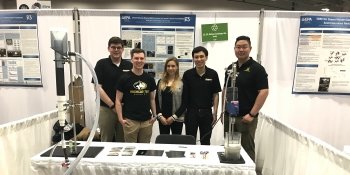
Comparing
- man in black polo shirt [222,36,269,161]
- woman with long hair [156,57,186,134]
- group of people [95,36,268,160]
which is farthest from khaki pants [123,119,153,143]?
man in black polo shirt [222,36,269,161]

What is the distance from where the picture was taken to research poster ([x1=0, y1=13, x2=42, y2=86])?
125 inches

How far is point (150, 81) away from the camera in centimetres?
251

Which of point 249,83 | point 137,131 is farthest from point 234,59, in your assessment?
point 137,131

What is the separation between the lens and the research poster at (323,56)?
3.01 m

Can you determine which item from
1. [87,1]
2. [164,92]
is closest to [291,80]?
[164,92]

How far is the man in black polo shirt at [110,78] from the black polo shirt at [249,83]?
3.56 feet

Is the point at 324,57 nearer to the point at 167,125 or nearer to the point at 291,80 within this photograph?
the point at 291,80

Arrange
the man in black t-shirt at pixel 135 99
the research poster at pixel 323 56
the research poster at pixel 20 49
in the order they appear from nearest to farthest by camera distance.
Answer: the man in black t-shirt at pixel 135 99 < the research poster at pixel 323 56 < the research poster at pixel 20 49

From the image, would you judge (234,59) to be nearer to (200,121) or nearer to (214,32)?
(214,32)

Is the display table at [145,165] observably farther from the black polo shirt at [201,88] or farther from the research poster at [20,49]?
the research poster at [20,49]

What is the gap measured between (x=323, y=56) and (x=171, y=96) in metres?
1.85

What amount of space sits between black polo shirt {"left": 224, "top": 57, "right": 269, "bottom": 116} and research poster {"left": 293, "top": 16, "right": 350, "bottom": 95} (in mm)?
901

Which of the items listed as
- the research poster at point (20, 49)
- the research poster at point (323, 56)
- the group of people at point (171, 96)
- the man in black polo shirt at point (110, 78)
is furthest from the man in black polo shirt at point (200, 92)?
the research poster at point (20, 49)

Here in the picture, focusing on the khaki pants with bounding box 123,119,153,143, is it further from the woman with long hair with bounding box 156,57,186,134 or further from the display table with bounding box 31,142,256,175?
the display table with bounding box 31,142,256,175
